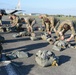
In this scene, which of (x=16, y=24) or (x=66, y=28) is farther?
(x=16, y=24)

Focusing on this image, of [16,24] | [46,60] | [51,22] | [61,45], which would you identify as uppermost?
[51,22]

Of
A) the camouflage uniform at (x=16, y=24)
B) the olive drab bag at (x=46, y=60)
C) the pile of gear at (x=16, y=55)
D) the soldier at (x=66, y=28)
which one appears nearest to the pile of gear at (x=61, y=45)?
the soldier at (x=66, y=28)

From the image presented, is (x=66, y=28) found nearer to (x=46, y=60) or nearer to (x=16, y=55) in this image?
(x=16, y=55)

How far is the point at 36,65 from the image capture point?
11336 millimetres

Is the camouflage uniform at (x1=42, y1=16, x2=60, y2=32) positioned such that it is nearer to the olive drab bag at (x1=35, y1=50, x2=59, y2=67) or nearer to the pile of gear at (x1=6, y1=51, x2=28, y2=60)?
the pile of gear at (x1=6, y1=51, x2=28, y2=60)

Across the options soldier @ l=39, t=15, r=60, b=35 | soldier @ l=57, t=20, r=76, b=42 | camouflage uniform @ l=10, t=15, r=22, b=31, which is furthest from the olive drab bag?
camouflage uniform @ l=10, t=15, r=22, b=31

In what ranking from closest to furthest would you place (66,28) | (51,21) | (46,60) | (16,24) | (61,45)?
(46,60), (61,45), (66,28), (51,21), (16,24)

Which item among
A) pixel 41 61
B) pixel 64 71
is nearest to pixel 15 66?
pixel 41 61

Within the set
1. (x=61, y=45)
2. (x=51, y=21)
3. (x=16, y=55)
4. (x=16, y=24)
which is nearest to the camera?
(x=16, y=55)

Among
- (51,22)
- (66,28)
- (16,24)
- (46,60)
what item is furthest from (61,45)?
(16,24)

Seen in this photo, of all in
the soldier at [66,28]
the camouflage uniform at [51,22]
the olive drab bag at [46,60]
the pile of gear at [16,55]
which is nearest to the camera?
the olive drab bag at [46,60]

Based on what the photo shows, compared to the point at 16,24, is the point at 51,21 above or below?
above

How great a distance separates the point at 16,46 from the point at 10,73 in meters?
5.87

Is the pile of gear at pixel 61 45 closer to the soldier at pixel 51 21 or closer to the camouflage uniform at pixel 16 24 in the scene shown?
the soldier at pixel 51 21
